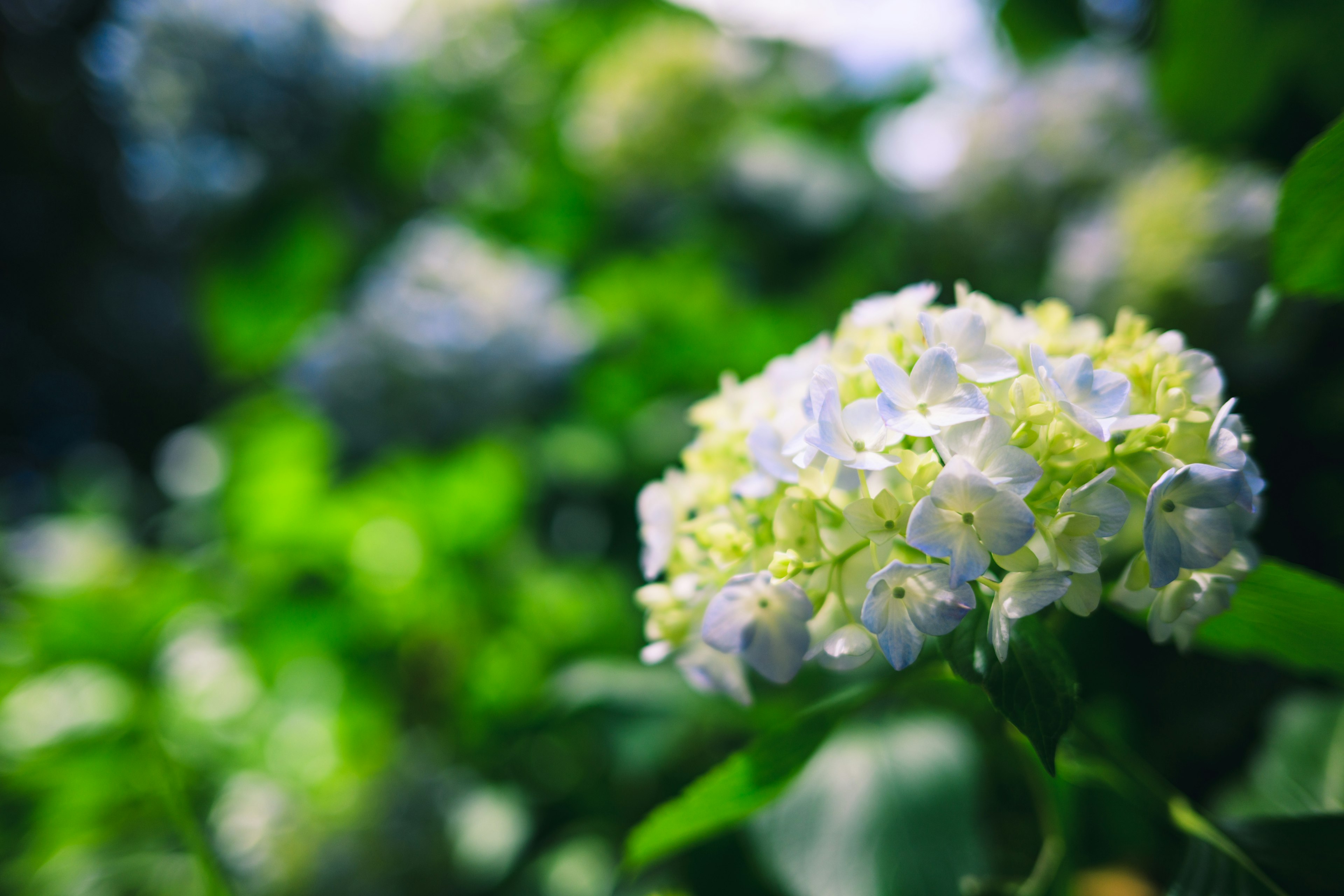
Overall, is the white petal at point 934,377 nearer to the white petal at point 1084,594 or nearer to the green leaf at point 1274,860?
the white petal at point 1084,594

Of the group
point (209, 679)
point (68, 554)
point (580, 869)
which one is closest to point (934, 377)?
point (580, 869)

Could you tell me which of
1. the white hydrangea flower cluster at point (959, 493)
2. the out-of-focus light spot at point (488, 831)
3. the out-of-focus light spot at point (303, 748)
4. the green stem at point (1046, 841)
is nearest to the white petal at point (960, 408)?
the white hydrangea flower cluster at point (959, 493)

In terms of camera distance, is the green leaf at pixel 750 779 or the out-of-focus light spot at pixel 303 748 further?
the out-of-focus light spot at pixel 303 748

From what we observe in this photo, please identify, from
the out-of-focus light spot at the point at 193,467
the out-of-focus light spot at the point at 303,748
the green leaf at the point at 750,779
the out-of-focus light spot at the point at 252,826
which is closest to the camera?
the green leaf at the point at 750,779

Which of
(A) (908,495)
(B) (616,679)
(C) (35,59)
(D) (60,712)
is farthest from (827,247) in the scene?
(C) (35,59)

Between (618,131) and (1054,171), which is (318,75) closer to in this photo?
(618,131)

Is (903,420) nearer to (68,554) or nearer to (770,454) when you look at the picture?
(770,454)
